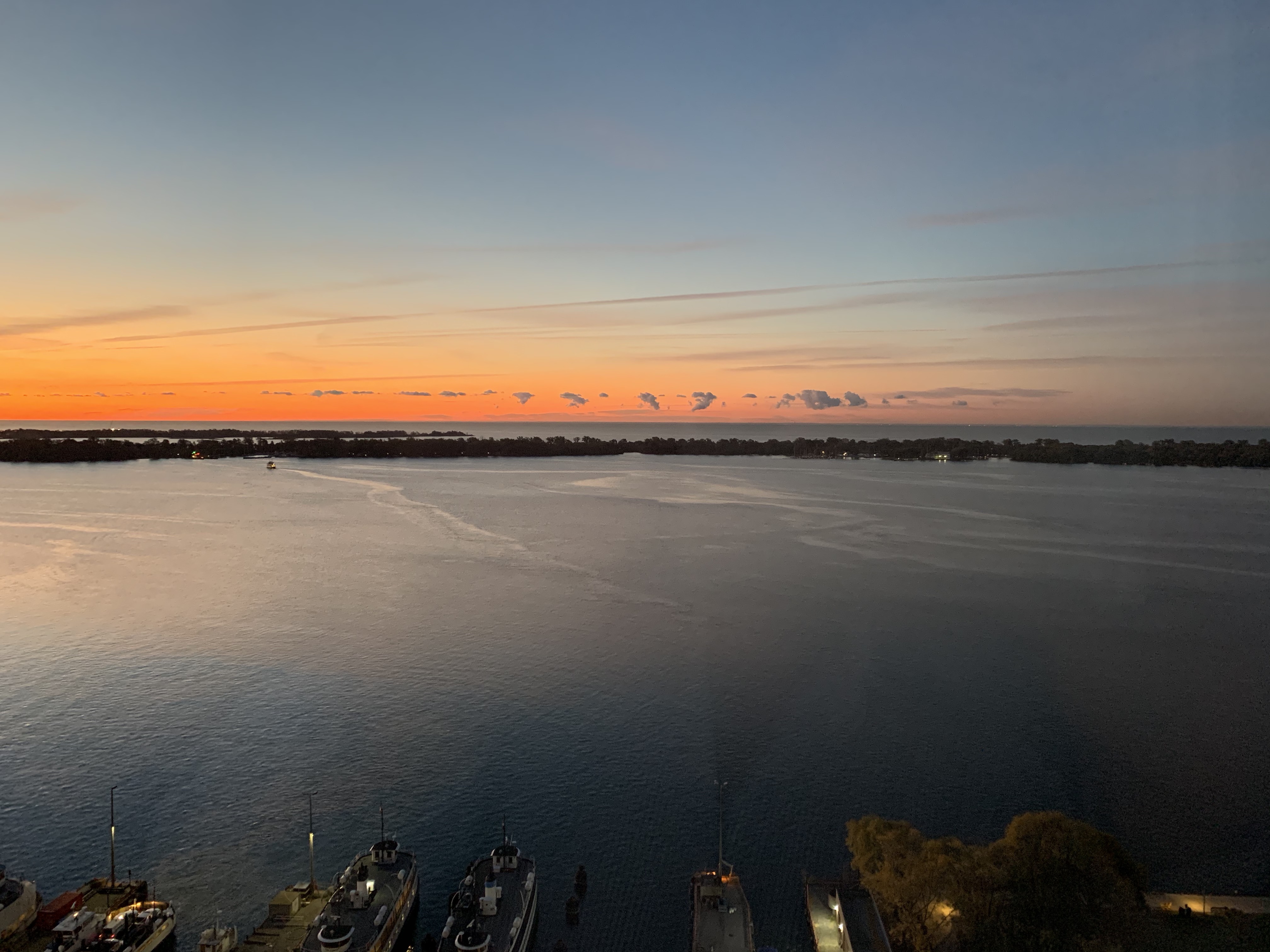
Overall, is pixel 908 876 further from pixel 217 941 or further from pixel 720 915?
pixel 217 941

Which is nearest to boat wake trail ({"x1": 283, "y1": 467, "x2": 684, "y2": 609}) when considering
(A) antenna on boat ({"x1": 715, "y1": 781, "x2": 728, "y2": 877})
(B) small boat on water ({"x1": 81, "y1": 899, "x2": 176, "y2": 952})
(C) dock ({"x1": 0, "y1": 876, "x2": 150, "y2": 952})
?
(A) antenna on boat ({"x1": 715, "y1": 781, "x2": 728, "y2": 877})

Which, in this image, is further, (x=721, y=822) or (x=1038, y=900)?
(x=721, y=822)

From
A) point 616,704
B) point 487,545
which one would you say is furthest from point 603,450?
point 616,704

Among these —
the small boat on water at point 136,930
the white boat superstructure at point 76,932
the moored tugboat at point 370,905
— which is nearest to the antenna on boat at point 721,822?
the moored tugboat at point 370,905

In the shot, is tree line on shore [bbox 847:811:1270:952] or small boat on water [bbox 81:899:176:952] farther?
small boat on water [bbox 81:899:176:952]

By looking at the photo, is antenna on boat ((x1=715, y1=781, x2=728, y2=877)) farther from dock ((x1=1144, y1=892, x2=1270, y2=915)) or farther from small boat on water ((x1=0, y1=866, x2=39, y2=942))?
small boat on water ((x1=0, y1=866, x2=39, y2=942))

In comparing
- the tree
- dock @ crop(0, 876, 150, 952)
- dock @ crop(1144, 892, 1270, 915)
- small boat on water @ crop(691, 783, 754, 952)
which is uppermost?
the tree
